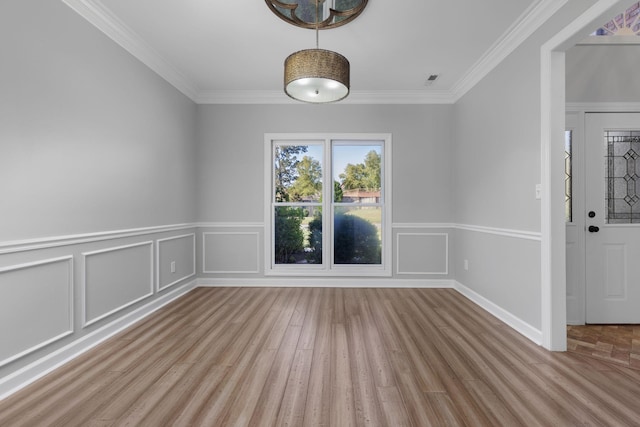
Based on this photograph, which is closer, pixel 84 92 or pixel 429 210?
pixel 84 92

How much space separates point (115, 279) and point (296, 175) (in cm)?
260

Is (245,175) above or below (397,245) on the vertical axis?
above

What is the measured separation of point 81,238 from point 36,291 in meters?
0.47

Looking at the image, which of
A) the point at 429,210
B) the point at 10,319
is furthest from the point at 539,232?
the point at 10,319

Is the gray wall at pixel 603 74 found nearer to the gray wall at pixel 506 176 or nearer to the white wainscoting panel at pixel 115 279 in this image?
the gray wall at pixel 506 176

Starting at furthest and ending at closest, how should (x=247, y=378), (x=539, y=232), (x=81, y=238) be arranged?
(x=539, y=232) → (x=81, y=238) → (x=247, y=378)

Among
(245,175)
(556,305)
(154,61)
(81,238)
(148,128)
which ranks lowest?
(556,305)

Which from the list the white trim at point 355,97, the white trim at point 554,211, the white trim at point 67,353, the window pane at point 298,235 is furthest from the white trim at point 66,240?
the white trim at point 554,211

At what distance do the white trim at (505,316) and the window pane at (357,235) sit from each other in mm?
1233

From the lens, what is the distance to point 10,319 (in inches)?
71.8

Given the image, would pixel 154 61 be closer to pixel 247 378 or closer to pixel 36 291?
pixel 36 291

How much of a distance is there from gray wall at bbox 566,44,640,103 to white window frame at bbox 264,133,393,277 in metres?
2.06

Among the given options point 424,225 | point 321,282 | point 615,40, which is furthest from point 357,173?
point 615,40

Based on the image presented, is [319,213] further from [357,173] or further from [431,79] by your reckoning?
[431,79]
